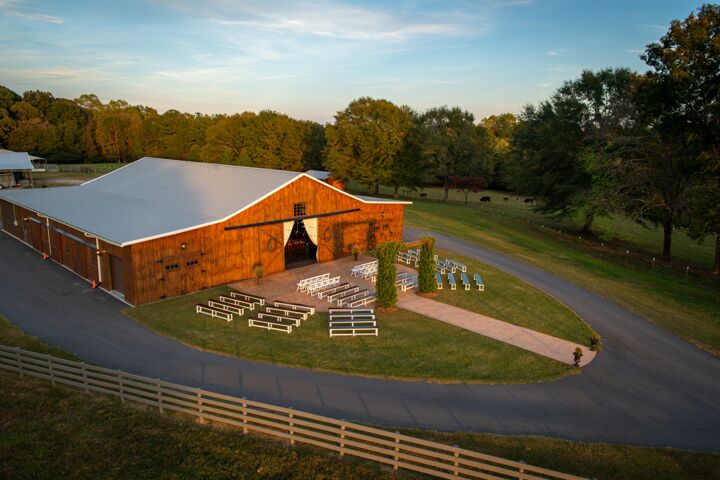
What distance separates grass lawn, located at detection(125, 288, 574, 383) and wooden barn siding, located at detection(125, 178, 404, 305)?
5.84 feet

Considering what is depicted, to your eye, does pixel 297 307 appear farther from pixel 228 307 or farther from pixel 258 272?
pixel 258 272

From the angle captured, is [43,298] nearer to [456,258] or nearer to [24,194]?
[24,194]

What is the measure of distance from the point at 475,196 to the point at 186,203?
176 ft

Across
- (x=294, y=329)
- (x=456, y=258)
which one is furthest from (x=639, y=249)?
(x=294, y=329)

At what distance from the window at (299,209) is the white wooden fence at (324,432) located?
47.2 ft

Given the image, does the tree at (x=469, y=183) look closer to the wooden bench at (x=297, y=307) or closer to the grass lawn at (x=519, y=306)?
the grass lawn at (x=519, y=306)

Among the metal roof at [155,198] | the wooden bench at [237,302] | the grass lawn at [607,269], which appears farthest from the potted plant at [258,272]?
the grass lawn at [607,269]

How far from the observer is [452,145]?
61469 mm

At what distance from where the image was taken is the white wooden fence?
31.4ft

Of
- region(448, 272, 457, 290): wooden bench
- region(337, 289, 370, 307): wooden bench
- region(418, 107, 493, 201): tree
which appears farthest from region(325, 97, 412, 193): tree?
region(337, 289, 370, 307): wooden bench

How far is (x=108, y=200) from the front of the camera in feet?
96.2

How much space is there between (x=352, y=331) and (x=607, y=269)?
68.3 ft

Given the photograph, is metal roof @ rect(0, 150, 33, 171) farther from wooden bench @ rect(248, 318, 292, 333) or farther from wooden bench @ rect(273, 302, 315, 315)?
wooden bench @ rect(248, 318, 292, 333)

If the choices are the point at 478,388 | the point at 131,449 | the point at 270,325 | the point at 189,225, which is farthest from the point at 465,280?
the point at 131,449
